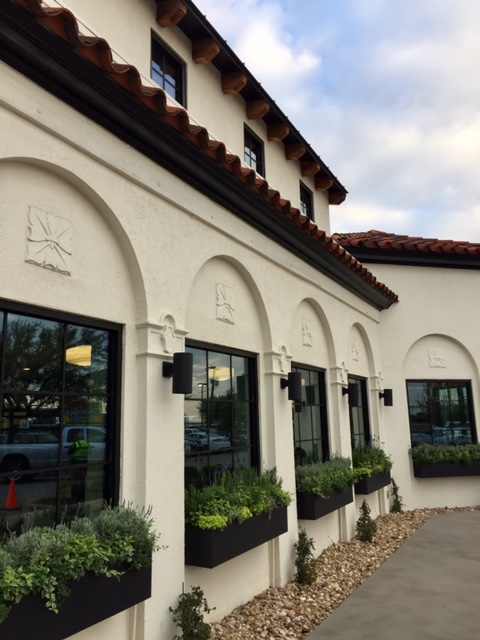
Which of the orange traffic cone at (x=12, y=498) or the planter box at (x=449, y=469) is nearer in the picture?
the orange traffic cone at (x=12, y=498)

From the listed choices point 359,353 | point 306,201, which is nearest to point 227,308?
point 306,201

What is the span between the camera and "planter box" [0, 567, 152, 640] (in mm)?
2744

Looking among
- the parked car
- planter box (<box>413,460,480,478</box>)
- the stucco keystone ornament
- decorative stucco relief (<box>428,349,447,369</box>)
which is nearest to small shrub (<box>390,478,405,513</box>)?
planter box (<box>413,460,480,478</box>)

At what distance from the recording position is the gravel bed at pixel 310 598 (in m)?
4.63

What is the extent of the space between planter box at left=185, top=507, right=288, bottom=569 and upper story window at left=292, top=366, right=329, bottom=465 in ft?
6.97

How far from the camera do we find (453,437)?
1088 cm

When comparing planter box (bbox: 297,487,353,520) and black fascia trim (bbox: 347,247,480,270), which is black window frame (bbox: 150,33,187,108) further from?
black fascia trim (bbox: 347,247,480,270)

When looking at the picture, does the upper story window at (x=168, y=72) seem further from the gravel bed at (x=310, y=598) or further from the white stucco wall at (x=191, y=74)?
the gravel bed at (x=310, y=598)

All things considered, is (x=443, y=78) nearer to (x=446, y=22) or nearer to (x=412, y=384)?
(x=446, y=22)

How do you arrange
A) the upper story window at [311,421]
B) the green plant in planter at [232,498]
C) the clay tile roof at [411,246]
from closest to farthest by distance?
1. the green plant in planter at [232,498]
2. the upper story window at [311,421]
3. the clay tile roof at [411,246]

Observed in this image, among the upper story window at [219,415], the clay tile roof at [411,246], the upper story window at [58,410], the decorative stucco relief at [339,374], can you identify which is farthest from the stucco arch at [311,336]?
the upper story window at [58,410]

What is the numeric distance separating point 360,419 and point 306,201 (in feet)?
14.7

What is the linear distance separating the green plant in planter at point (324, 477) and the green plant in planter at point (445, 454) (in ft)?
11.2

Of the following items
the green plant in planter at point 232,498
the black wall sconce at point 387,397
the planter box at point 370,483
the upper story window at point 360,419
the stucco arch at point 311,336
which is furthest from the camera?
the black wall sconce at point 387,397
